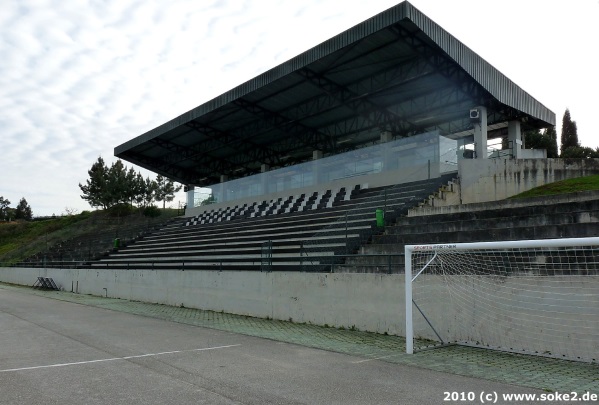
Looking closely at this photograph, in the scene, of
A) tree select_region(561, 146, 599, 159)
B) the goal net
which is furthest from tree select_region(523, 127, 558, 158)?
the goal net

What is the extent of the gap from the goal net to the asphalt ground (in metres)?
0.42

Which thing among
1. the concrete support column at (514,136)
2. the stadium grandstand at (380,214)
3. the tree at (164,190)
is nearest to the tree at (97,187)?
the tree at (164,190)

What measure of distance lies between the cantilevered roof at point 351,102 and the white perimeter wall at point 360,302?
10172 millimetres

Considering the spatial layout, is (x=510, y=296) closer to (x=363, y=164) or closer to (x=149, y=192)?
(x=363, y=164)

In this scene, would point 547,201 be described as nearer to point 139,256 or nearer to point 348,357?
point 348,357

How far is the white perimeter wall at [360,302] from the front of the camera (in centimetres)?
723

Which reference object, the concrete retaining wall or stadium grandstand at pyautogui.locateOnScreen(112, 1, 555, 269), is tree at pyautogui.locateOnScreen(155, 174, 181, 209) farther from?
the concrete retaining wall

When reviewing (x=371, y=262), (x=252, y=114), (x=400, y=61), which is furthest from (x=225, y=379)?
(x=252, y=114)

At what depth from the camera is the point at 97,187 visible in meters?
64.6

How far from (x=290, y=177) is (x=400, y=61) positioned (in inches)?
301

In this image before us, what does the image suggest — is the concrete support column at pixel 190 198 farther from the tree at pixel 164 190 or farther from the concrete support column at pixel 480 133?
the tree at pixel 164 190

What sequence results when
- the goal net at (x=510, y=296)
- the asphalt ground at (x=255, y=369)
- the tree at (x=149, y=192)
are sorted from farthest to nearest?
the tree at (x=149, y=192)
the goal net at (x=510, y=296)
the asphalt ground at (x=255, y=369)

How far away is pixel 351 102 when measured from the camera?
77.5ft

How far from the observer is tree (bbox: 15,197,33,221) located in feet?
315
